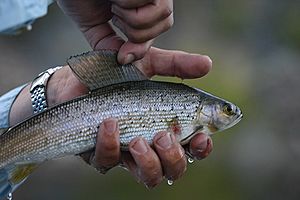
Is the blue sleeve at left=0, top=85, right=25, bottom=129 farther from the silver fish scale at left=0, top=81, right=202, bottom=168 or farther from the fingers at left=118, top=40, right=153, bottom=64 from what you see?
the fingers at left=118, top=40, right=153, bottom=64

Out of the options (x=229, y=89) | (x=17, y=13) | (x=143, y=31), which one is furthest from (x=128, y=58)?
(x=229, y=89)

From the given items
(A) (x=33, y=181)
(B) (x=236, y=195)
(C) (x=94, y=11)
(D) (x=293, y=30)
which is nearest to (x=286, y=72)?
(D) (x=293, y=30)

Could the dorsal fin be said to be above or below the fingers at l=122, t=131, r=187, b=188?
above

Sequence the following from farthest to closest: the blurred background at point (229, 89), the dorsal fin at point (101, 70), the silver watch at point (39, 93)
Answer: the blurred background at point (229, 89), the silver watch at point (39, 93), the dorsal fin at point (101, 70)

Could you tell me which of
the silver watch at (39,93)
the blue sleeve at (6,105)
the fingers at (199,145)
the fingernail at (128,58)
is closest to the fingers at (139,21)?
the fingernail at (128,58)

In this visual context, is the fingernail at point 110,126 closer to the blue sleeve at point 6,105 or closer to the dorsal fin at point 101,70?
the dorsal fin at point 101,70

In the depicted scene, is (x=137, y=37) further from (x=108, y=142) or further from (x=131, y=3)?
(x=108, y=142)

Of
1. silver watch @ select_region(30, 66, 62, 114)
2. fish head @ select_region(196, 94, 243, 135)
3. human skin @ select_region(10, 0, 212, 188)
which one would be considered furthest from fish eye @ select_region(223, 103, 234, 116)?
silver watch @ select_region(30, 66, 62, 114)
